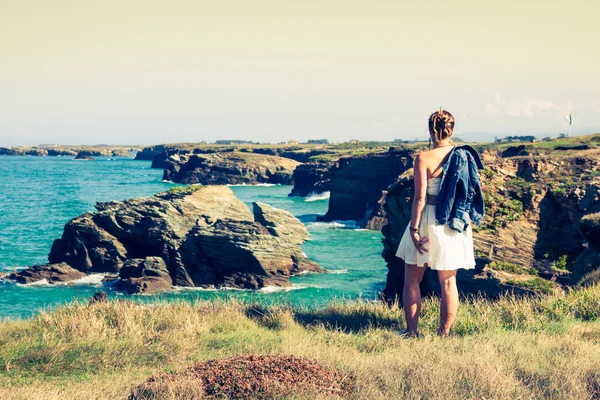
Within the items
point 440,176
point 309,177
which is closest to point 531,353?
point 440,176

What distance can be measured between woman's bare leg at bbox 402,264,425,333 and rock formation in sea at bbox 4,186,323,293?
28527mm

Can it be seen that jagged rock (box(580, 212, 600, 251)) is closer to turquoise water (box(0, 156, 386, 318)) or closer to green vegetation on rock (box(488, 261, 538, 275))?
green vegetation on rock (box(488, 261, 538, 275))

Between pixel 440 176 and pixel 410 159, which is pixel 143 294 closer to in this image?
pixel 440 176

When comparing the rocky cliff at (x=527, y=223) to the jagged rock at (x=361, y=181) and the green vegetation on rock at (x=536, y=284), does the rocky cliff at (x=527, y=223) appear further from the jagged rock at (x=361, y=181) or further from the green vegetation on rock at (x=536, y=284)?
the jagged rock at (x=361, y=181)

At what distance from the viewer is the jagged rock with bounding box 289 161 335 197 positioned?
353 feet

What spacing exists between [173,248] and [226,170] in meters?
102

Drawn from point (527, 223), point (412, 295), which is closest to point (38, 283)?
point (527, 223)

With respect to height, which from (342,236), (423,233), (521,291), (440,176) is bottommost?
(342,236)

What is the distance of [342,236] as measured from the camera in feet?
203

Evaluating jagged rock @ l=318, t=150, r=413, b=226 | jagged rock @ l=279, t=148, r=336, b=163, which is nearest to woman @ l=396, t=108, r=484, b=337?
jagged rock @ l=318, t=150, r=413, b=226

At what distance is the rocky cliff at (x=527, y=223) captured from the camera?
17.0 m

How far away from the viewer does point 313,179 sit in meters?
110

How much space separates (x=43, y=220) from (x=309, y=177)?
53.5 meters

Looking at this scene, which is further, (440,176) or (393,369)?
(440,176)
